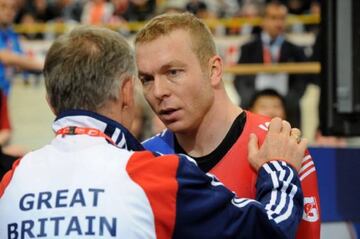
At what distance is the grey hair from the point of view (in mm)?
2855

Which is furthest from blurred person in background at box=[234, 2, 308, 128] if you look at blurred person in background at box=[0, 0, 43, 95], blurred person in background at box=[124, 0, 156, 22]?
blurred person in background at box=[124, 0, 156, 22]

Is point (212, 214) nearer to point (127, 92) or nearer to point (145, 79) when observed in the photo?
point (127, 92)

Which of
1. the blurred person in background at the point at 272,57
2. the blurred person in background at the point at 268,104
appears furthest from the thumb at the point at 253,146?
the blurred person in background at the point at 272,57

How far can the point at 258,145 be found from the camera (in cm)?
319

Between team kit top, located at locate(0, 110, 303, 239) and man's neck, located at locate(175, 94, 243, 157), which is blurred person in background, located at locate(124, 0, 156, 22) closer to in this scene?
man's neck, located at locate(175, 94, 243, 157)

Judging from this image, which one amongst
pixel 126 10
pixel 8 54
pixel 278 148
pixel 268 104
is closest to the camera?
pixel 278 148

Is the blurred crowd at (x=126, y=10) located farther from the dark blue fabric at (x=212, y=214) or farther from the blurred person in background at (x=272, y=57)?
the dark blue fabric at (x=212, y=214)

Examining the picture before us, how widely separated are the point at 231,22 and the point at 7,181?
1424 centimetres

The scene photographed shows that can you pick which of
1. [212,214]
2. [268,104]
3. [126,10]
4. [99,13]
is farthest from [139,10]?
[212,214]

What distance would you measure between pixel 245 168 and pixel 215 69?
362 millimetres

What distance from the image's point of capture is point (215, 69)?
3.28m

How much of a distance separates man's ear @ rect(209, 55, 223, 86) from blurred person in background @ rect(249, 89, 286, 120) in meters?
2.90

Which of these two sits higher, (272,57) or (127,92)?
(127,92)

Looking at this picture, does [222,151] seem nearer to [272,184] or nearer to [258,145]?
[258,145]
